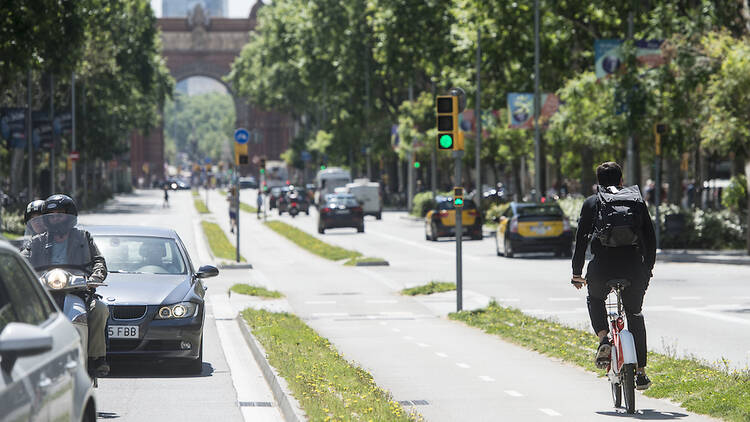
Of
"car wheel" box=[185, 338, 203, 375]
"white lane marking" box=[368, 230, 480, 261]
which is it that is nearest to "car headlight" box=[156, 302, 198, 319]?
"car wheel" box=[185, 338, 203, 375]

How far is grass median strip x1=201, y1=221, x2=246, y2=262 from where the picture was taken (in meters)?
36.0

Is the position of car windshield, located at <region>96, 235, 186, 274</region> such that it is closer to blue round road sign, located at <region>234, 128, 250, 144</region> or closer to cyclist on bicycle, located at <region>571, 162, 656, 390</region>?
cyclist on bicycle, located at <region>571, 162, 656, 390</region>

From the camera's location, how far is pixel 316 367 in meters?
12.1

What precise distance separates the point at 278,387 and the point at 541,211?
25172 mm

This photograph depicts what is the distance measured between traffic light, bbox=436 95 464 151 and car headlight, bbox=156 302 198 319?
6.85 metres

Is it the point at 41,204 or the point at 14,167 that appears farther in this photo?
the point at 14,167

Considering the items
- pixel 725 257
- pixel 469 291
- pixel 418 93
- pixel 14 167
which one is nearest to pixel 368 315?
pixel 469 291

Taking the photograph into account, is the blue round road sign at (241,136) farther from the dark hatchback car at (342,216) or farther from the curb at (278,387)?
the dark hatchback car at (342,216)

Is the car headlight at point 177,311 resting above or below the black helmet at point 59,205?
below

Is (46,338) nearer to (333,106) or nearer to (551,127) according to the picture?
(551,127)

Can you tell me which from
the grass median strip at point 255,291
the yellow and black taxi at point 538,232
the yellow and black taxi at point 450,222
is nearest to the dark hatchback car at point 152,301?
the grass median strip at point 255,291

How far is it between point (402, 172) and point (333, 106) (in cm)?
740

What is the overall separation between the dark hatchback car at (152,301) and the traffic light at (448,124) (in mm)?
5995

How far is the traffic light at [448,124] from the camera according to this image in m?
18.7
